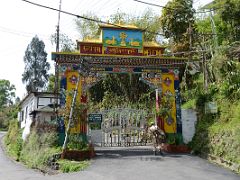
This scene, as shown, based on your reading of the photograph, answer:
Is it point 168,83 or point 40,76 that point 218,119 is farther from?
point 40,76

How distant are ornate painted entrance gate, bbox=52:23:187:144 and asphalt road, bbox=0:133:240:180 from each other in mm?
2311

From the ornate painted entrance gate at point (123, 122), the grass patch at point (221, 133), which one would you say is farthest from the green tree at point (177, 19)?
the grass patch at point (221, 133)

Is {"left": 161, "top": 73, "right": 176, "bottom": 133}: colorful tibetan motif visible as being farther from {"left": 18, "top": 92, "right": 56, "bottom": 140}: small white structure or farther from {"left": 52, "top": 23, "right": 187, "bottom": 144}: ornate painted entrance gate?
{"left": 18, "top": 92, "right": 56, "bottom": 140}: small white structure

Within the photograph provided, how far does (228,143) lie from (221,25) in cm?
1401

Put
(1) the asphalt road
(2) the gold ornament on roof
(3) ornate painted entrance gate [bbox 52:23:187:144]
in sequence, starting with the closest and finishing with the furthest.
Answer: (1) the asphalt road → (3) ornate painted entrance gate [bbox 52:23:187:144] → (2) the gold ornament on roof

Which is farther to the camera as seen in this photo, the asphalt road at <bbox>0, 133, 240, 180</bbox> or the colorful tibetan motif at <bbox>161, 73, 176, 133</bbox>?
the colorful tibetan motif at <bbox>161, 73, 176, 133</bbox>

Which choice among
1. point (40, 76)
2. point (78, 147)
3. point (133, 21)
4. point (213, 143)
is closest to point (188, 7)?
point (133, 21)

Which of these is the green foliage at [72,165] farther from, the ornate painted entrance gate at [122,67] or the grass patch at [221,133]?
the grass patch at [221,133]

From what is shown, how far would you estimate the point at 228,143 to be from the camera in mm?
11523

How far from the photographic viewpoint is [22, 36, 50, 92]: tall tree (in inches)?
2083

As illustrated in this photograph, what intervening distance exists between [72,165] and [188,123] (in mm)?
6483

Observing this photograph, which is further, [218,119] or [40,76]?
[40,76]

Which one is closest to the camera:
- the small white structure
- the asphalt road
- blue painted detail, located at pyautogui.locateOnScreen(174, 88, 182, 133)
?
the asphalt road

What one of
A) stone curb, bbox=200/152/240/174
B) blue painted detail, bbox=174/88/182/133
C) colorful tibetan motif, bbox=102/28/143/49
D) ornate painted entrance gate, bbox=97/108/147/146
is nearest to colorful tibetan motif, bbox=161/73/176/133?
blue painted detail, bbox=174/88/182/133
